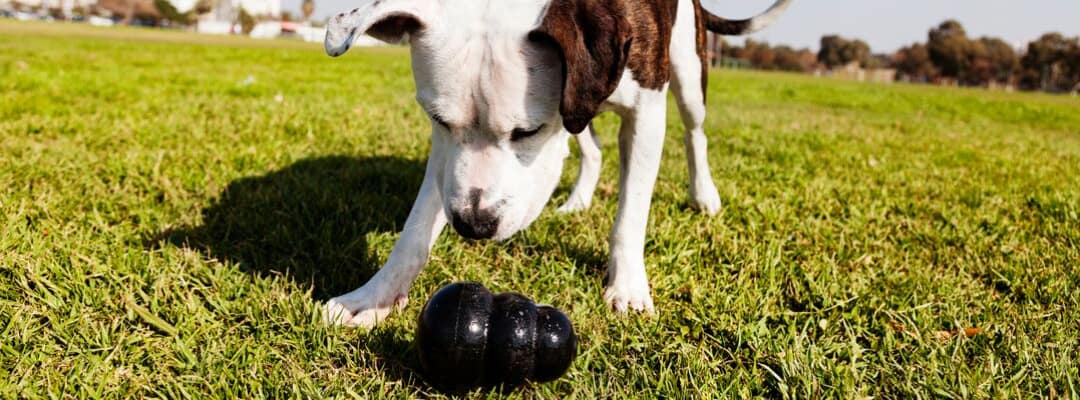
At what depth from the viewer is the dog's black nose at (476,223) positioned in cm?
207

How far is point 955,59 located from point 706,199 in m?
109

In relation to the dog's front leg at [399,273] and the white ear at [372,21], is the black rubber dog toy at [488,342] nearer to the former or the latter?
the dog's front leg at [399,273]

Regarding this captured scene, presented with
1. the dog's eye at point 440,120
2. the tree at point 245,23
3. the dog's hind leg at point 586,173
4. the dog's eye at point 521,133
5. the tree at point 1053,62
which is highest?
the tree at point 245,23

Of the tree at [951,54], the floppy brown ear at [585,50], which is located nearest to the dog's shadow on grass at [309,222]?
the floppy brown ear at [585,50]

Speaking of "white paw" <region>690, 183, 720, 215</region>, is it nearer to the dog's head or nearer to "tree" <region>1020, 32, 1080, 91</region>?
the dog's head

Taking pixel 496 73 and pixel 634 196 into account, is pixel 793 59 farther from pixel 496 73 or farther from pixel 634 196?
pixel 496 73

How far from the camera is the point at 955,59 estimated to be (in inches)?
3836

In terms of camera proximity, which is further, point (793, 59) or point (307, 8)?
point (793, 59)

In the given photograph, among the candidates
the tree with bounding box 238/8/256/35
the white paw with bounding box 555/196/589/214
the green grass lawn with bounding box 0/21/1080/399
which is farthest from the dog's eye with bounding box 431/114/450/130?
the tree with bounding box 238/8/256/35

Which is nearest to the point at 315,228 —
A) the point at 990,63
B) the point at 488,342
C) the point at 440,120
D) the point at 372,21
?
the point at 440,120

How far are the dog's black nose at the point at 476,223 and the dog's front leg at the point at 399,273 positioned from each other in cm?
34

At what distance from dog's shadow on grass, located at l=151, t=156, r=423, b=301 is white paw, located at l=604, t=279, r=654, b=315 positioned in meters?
0.89

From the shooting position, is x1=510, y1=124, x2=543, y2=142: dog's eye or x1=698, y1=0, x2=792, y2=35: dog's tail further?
x1=698, y1=0, x2=792, y2=35: dog's tail

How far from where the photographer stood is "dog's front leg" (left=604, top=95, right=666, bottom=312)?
8.45ft
